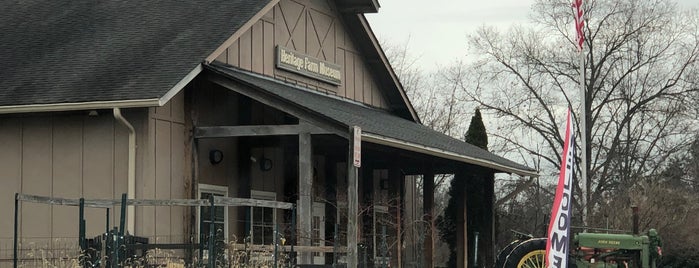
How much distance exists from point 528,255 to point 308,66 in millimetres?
5714

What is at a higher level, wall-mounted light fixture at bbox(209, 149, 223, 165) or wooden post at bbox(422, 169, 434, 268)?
wall-mounted light fixture at bbox(209, 149, 223, 165)

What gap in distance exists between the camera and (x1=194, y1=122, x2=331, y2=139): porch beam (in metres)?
18.3

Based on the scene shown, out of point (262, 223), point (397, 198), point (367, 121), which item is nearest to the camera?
point (367, 121)

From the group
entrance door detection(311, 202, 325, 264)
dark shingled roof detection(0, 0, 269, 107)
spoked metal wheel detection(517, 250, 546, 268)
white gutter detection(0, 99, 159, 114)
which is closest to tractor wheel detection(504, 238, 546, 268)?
spoked metal wheel detection(517, 250, 546, 268)

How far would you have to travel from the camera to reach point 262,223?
21375mm

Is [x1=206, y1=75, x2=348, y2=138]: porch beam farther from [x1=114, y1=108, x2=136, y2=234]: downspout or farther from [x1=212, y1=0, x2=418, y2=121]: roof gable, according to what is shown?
[x1=114, y1=108, x2=136, y2=234]: downspout

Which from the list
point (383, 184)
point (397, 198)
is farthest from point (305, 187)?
point (383, 184)

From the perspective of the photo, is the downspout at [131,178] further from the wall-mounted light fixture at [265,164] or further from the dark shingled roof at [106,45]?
the wall-mounted light fixture at [265,164]

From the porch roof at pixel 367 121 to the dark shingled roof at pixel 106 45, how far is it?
0.78m

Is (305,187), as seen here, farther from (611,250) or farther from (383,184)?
(383,184)

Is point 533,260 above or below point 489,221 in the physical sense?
below

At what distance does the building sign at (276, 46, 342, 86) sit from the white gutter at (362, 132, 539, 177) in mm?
3262

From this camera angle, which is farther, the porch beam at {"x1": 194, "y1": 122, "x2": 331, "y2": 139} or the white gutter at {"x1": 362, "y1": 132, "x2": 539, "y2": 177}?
the porch beam at {"x1": 194, "y1": 122, "x2": 331, "y2": 139}

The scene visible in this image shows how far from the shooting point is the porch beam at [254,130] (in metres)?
18.3
